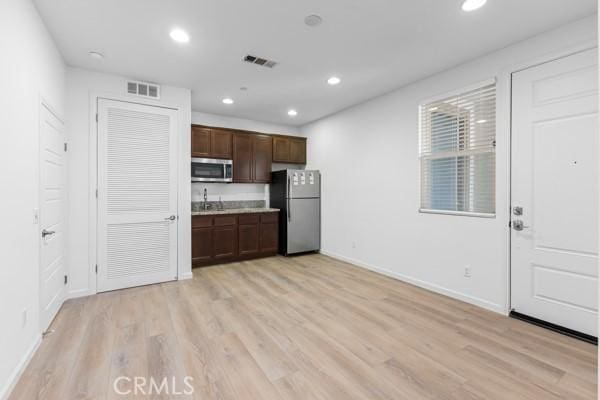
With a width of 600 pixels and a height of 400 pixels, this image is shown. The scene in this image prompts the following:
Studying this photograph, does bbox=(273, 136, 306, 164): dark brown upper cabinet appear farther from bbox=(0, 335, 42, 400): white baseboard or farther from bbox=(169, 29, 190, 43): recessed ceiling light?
bbox=(0, 335, 42, 400): white baseboard

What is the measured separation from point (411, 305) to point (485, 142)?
1.99 metres

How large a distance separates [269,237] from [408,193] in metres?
2.69

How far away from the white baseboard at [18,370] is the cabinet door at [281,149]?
14.1ft

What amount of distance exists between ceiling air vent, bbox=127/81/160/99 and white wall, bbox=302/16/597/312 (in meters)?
3.04

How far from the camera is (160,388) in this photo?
5.77 ft

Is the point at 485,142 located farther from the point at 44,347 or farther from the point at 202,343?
the point at 44,347

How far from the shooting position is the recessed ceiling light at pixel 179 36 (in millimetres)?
2516

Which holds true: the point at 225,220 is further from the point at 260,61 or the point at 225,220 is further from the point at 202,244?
the point at 260,61

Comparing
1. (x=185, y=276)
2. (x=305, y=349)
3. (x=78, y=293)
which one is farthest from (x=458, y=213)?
(x=78, y=293)

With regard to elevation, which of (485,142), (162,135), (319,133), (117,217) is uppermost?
(319,133)

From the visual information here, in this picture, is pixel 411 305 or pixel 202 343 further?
pixel 411 305

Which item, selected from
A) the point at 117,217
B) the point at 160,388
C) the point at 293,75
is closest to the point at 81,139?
the point at 117,217

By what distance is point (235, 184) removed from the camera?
5559 mm

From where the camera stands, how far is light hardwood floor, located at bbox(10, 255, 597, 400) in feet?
5.79
